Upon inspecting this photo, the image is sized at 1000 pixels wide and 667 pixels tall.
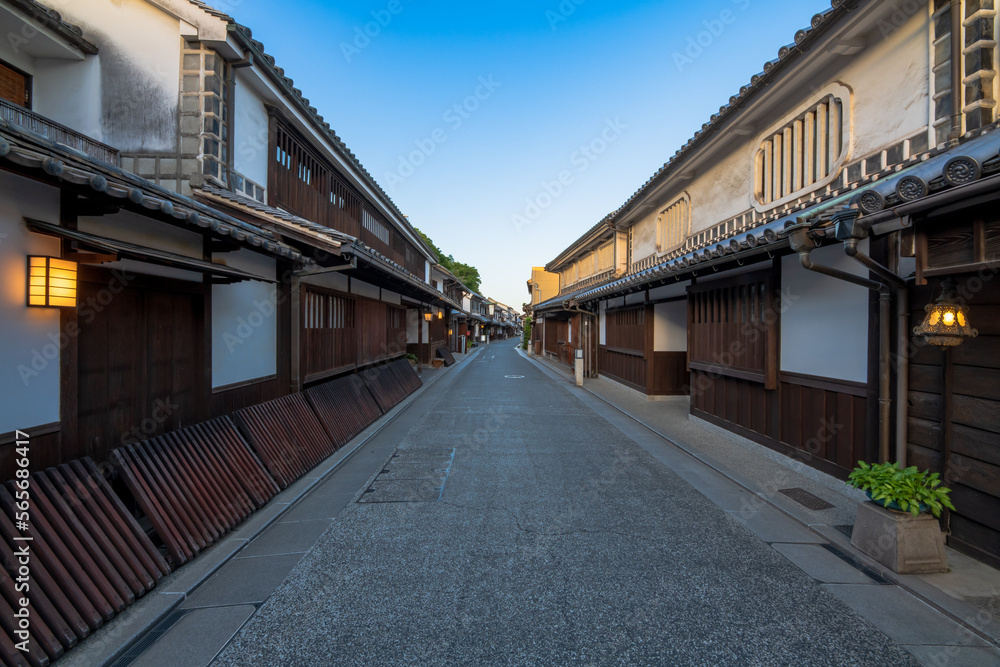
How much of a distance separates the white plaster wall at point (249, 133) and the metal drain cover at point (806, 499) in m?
10.4

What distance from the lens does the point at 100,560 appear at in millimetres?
3494

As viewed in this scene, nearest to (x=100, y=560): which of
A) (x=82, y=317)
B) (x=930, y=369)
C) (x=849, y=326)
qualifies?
(x=82, y=317)

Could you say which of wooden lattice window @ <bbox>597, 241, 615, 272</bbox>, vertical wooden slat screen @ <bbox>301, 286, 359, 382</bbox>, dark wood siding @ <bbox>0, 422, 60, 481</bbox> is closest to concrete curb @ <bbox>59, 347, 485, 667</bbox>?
dark wood siding @ <bbox>0, 422, 60, 481</bbox>

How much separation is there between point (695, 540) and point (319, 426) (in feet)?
21.7

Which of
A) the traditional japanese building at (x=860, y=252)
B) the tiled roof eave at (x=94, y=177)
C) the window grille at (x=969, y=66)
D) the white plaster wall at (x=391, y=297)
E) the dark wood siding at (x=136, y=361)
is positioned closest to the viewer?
the tiled roof eave at (x=94, y=177)

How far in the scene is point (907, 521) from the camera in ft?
→ 13.6

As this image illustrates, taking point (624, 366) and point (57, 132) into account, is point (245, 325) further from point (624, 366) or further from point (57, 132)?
point (624, 366)

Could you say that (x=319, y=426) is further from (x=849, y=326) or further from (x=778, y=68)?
(x=778, y=68)

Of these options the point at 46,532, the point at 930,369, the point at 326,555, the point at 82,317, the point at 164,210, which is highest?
the point at 164,210

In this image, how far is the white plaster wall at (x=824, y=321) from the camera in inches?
231

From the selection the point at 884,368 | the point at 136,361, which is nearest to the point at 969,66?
the point at 884,368

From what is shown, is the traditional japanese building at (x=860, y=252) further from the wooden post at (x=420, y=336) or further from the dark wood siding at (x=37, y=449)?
the wooden post at (x=420, y=336)

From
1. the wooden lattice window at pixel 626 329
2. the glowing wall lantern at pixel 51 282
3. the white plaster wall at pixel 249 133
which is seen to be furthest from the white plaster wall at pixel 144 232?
the wooden lattice window at pixel 626 329

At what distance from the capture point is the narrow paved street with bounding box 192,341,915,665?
10.3ft
